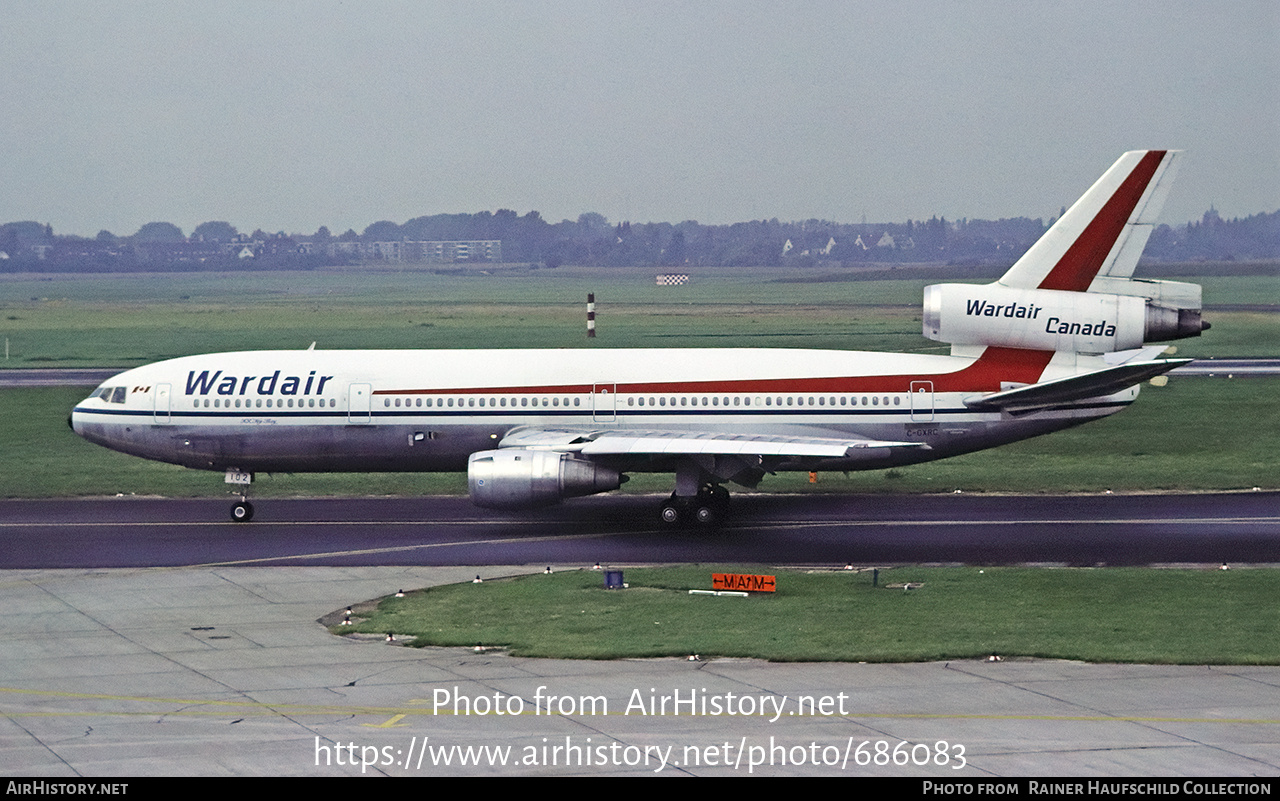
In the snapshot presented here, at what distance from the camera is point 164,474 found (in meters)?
51.2

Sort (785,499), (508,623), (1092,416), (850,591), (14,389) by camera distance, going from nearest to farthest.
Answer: (508,623), (850,591), (1092,416), (785,499), (14,389)

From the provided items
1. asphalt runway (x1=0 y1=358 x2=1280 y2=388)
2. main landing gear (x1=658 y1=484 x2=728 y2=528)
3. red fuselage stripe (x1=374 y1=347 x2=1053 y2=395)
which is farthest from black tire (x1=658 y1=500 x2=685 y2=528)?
asphalt runway (x1=0 y1=358 x2=1280 y2=388)

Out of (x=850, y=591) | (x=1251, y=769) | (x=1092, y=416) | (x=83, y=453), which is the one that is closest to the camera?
(x=1251, y=769)

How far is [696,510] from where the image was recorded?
3962 cm

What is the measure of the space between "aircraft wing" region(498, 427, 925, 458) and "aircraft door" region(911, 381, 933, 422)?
46.2 inches

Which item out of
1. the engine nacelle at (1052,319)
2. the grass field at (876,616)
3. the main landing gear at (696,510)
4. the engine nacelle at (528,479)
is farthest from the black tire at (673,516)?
the engine nacelle at (1052,319)

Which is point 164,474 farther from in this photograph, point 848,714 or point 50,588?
point 848,714

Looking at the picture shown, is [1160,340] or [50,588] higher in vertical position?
[1160,340]

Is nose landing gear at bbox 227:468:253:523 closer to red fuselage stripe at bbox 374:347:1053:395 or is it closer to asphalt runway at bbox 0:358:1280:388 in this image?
red fuselage stripe at bbox 374:347:1053:395

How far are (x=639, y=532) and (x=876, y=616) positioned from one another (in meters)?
12.0

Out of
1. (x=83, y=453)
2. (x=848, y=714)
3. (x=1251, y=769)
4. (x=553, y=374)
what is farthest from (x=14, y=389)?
(x=1251, y=769)

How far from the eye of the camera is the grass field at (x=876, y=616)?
25641 mm

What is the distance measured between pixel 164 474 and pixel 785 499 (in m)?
22.1

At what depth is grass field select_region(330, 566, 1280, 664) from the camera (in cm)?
2564
